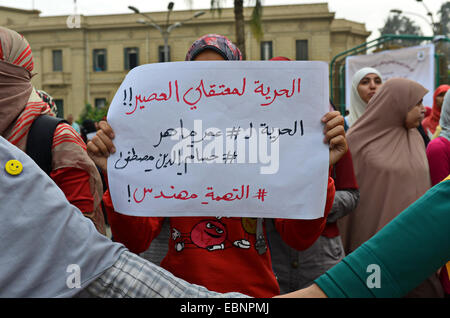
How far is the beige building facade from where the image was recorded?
116ft

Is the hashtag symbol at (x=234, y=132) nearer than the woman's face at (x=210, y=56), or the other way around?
the hashtag symbol at (x=234, y=132)

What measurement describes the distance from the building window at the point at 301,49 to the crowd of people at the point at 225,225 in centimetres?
3315

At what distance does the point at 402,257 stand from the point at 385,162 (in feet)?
7.68

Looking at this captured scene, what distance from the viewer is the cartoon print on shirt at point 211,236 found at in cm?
151

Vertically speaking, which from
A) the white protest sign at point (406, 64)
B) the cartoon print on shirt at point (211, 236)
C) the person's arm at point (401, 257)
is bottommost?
the cartoon print on shirt at point (211, 236)

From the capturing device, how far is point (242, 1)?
1353cm

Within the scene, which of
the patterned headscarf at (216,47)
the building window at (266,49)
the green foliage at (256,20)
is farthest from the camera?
the building window at (266,49)

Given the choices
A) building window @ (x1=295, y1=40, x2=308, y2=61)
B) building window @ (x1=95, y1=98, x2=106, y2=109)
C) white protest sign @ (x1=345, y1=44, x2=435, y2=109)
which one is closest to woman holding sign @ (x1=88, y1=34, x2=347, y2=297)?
white protest sign @ (x1=345, y1=44, x2=435, y2=109)

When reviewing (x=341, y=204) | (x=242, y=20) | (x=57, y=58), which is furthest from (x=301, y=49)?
(x=341, y=204)

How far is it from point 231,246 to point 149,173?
372 millimetres

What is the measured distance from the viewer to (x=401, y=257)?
821 mm

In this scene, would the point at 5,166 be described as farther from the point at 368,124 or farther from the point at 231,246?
the point at 368,124

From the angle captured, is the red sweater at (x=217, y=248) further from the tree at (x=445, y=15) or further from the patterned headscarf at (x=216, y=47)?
the tree at (x=445, y=15)

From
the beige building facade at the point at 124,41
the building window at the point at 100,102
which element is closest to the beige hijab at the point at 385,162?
the beige building facade at the point at 124,41
